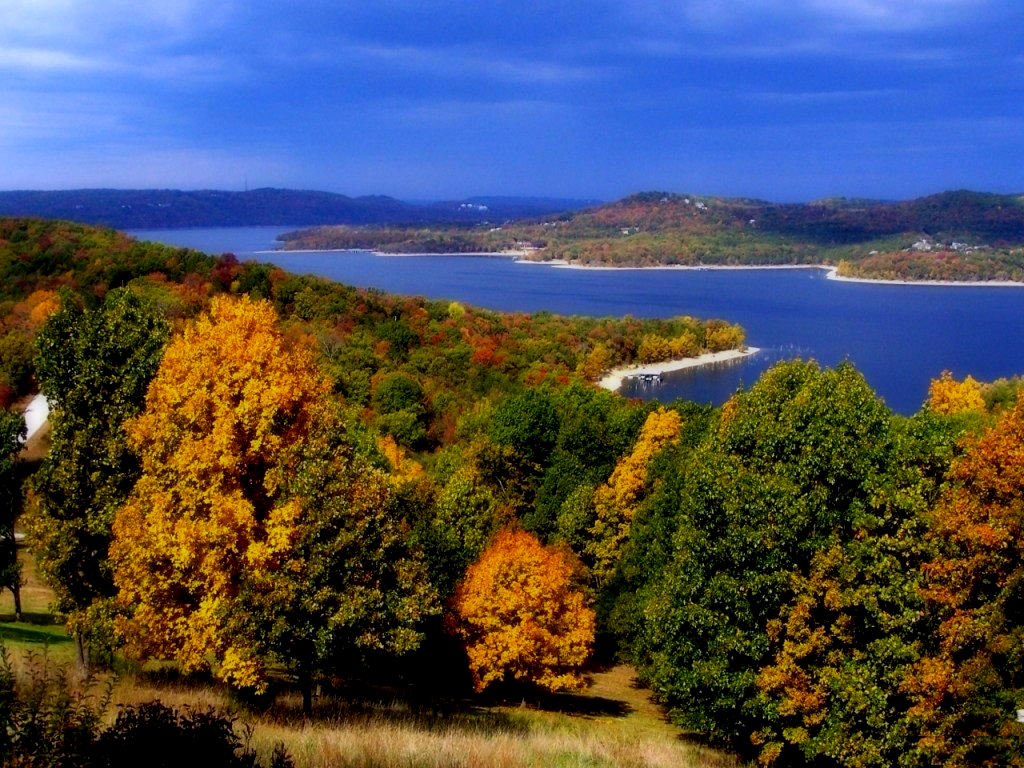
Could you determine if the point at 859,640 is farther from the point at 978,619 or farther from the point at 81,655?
the point at 81,655

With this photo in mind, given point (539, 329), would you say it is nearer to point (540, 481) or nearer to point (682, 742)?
point (540, 481)

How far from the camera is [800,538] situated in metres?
10.7

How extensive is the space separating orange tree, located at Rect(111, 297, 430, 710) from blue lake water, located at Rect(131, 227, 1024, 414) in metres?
59.0

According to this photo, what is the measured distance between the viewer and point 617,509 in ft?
71.3

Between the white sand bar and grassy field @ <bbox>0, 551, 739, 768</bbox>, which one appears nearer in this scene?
grassy field @ <bbox>0, 551, 739, 768</bbox>

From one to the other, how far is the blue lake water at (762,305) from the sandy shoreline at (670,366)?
1.65 meters

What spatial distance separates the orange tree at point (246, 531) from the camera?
943 cm

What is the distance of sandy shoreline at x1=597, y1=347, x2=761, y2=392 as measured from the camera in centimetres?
7603

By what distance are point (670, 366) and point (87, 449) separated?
7704cm

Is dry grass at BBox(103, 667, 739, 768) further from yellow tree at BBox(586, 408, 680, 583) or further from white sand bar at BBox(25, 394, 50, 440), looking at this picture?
white sand bar at BBox(25, 394, 50, 440)

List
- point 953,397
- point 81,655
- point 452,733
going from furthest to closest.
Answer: point 953,397, point 81,655, point 452,733

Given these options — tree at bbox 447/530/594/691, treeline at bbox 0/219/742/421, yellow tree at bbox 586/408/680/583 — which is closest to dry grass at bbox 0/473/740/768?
tree at bbox 447/530/594/691

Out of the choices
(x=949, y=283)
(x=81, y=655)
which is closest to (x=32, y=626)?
(x=81, y=655)

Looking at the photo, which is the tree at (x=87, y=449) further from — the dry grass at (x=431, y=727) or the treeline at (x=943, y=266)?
the treeline at (x=943, y=266)
